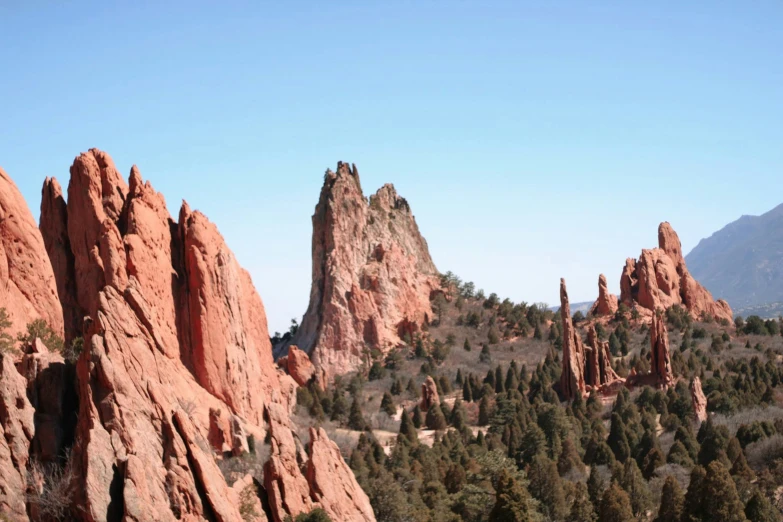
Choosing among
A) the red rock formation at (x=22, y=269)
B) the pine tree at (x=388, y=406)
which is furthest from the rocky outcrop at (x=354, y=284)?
the red rock formation at (x=22, y=269)

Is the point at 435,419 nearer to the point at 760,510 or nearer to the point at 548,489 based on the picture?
the point at 548,489

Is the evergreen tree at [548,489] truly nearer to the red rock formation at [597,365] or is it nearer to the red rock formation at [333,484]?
the red rock formation at [333,484]

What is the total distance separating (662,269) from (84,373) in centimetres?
8541

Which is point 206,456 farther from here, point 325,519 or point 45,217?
point 45,217

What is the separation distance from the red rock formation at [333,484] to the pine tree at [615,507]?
1490cm

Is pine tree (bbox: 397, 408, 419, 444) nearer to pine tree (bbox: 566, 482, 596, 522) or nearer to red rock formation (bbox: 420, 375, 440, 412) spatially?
red rock formation (bbox: 420, 375, 440, 412)

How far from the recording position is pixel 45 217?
50.7 metres

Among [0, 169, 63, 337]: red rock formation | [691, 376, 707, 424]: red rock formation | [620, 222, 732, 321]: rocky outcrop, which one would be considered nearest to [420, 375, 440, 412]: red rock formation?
[691, 376, 707, 424]: red rock formation

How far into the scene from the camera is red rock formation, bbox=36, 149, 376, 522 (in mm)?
30500

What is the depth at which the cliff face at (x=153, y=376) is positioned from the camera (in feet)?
100

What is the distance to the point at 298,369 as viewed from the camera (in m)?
85.0

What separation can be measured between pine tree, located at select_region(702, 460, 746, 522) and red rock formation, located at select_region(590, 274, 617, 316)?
60.8m

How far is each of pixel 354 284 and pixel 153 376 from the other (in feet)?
236

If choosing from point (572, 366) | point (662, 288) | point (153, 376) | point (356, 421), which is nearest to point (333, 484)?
point (153, 376)
